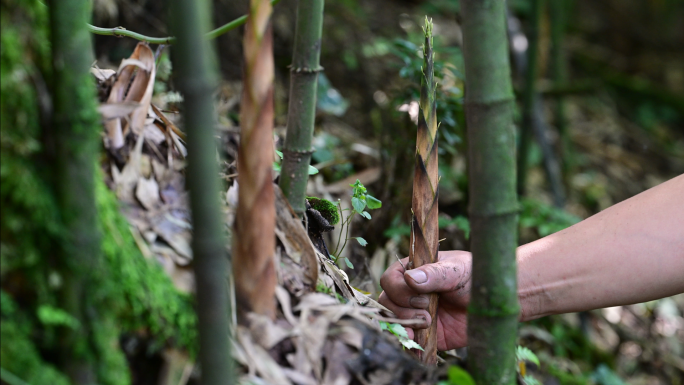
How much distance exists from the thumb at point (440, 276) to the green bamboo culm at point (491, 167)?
0.34m

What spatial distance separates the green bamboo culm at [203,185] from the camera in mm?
589

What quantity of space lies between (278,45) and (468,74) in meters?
2.45

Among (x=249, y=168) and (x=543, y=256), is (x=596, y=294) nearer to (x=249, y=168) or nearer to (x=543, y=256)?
(x=543, y=256)

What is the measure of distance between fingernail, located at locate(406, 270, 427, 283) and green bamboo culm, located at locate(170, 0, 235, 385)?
554 mm

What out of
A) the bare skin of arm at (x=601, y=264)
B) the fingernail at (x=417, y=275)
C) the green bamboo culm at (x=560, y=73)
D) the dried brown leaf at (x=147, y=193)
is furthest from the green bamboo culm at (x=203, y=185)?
the green bamboo culm at (x=560, y=73)

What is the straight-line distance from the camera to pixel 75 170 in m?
0.65

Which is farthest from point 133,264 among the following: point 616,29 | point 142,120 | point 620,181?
point 616,29

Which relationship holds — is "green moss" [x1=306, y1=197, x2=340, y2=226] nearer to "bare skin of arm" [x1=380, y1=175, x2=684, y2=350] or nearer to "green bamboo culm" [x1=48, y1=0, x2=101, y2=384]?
"bare skin of arm" [x1=380, y1=175, x2=684, y2=350]

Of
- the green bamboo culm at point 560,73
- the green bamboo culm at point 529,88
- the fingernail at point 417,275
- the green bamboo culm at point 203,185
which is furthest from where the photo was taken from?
the green bamboo culm at point 560,73

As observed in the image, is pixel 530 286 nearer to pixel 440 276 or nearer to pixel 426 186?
pixel 440 276

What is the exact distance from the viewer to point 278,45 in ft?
9.95

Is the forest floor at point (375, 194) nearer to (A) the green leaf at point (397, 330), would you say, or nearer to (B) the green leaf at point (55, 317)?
(A) the green leaf at point (397, 330)

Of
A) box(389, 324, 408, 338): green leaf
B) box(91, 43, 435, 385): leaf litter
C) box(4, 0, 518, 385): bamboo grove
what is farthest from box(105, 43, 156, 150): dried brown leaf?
box(389, 324, 408, 338): green leaf

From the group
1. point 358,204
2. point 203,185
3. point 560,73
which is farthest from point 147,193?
point 560,73
